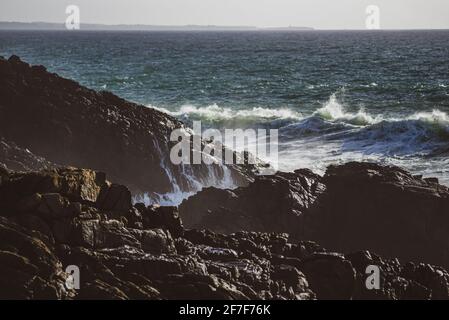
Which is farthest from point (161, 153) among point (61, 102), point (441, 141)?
point (441, 141)

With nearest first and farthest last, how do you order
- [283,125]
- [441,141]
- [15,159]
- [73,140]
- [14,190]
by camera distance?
[14,190] < [15,159] < [73,140] < [441,141] < [283,125]

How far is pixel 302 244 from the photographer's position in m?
14.4

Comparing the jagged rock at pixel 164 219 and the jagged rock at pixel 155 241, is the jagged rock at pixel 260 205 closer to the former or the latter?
the jagged rock at pixel 164 219

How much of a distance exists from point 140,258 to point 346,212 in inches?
307

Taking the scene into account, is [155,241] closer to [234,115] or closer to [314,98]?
[234,115]

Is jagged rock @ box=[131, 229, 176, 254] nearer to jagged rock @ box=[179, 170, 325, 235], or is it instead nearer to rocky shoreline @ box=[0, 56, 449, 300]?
rocky shoreline @ box=[0, 56, 449, 300]

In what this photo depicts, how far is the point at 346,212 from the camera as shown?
1823 cm

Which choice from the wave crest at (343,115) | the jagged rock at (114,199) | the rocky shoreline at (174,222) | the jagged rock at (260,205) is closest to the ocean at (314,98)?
the wave crest at (343,115)

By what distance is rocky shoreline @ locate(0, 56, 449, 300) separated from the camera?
1157cm

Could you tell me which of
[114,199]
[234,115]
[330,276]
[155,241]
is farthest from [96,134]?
[234,115]

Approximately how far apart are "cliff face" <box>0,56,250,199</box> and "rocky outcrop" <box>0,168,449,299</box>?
7912 mm

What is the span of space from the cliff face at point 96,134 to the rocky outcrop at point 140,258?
26.0 feet
